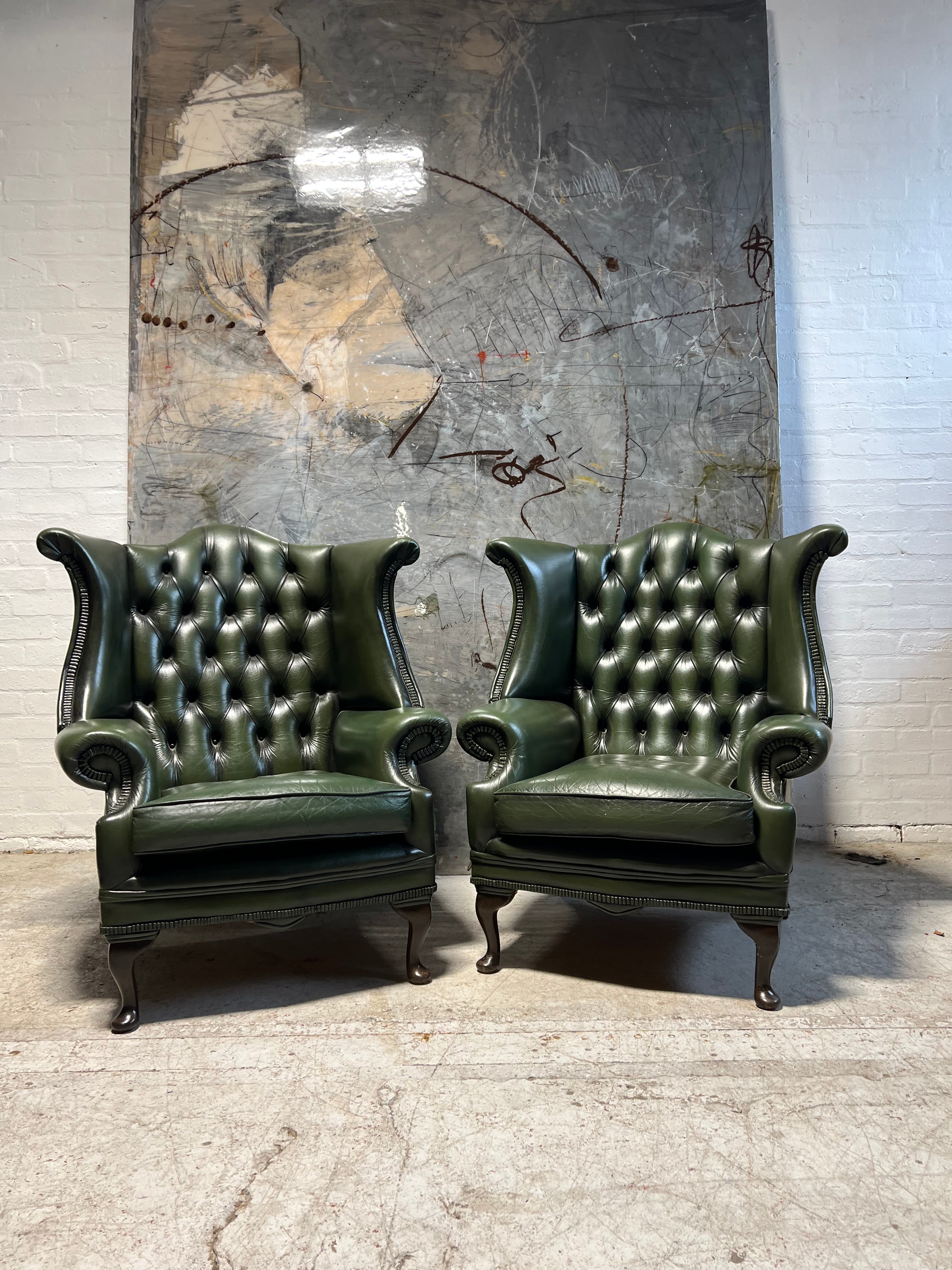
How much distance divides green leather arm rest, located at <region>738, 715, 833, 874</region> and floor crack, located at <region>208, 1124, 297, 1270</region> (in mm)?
1095

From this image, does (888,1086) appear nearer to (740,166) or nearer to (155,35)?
(740,166)

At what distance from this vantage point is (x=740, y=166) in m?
2.92

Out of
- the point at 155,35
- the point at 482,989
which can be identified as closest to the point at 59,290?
the point at 155,35

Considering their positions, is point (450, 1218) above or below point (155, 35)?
below

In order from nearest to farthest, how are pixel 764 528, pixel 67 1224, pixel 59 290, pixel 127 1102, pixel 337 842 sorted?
pixel 67 1224, pixel 127 1102, pixel 337 842, pixel 764 528, pixel 59 290

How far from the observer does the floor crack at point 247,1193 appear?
3.75 ft

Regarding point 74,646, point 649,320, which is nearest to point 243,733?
point 74,646

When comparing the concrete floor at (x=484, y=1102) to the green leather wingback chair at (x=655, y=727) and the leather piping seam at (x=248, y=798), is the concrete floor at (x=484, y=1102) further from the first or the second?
the leather piping seam at (x=248, y=798)

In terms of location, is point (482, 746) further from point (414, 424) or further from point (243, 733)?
point (414, 424)

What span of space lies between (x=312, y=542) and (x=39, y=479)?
1.08 meters

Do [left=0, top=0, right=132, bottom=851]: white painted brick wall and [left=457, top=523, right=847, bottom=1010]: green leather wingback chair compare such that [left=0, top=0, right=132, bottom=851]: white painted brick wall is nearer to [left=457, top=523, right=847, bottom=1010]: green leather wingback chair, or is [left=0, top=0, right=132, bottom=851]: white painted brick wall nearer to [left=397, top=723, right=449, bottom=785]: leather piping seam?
[left=397, top=723, right=449, bottom=785]: leather piping seam

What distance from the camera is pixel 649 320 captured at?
2.92m

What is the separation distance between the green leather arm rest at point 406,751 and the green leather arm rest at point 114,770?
0.52 m

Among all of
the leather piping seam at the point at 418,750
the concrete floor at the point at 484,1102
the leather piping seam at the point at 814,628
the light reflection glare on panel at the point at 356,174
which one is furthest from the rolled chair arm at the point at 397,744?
the light reflection glare on panel at the point at 356,174
